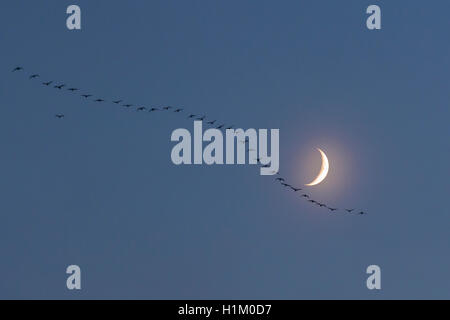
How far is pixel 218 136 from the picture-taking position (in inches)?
4087
